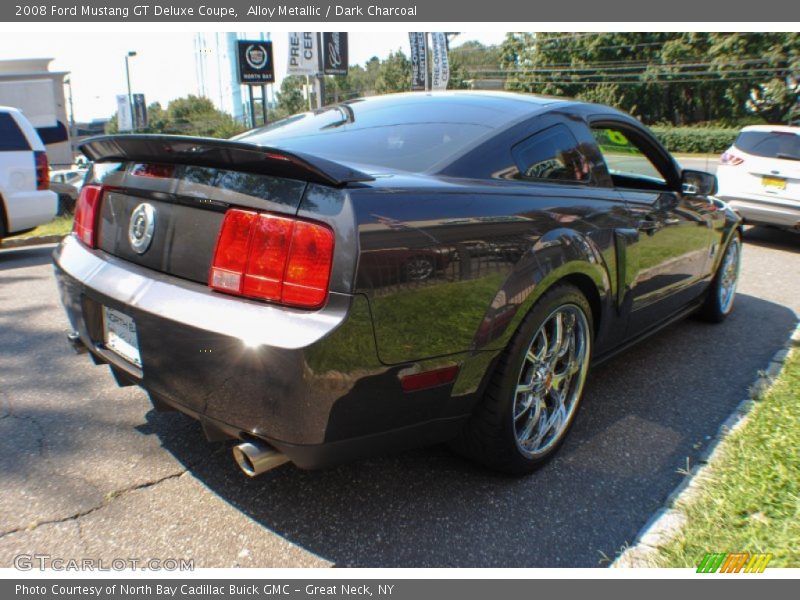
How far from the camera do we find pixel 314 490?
7.84 ft

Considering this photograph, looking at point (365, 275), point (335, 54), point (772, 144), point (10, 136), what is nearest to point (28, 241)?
point (10, 136)

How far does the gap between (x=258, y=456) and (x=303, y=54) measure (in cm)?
1590

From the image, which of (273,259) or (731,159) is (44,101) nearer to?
(731,159)

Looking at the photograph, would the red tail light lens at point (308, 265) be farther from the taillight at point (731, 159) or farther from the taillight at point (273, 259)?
the taillight at point (731, 159)

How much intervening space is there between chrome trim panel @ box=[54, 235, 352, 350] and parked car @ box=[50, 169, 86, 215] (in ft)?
14.4

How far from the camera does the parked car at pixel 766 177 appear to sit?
770cm

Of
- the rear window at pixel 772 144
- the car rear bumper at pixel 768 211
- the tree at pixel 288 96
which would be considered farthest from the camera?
the tree at pixel 288 96

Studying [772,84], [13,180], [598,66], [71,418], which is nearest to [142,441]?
[71,418]

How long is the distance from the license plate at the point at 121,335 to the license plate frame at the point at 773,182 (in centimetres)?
810

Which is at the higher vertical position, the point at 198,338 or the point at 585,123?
the point at 585,123

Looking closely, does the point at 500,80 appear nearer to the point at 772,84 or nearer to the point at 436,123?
the point at 772,84

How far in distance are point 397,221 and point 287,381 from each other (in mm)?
583

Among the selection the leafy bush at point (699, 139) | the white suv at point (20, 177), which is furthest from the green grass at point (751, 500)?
the leafy bush at point (699, 139)

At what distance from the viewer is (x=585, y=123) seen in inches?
120
